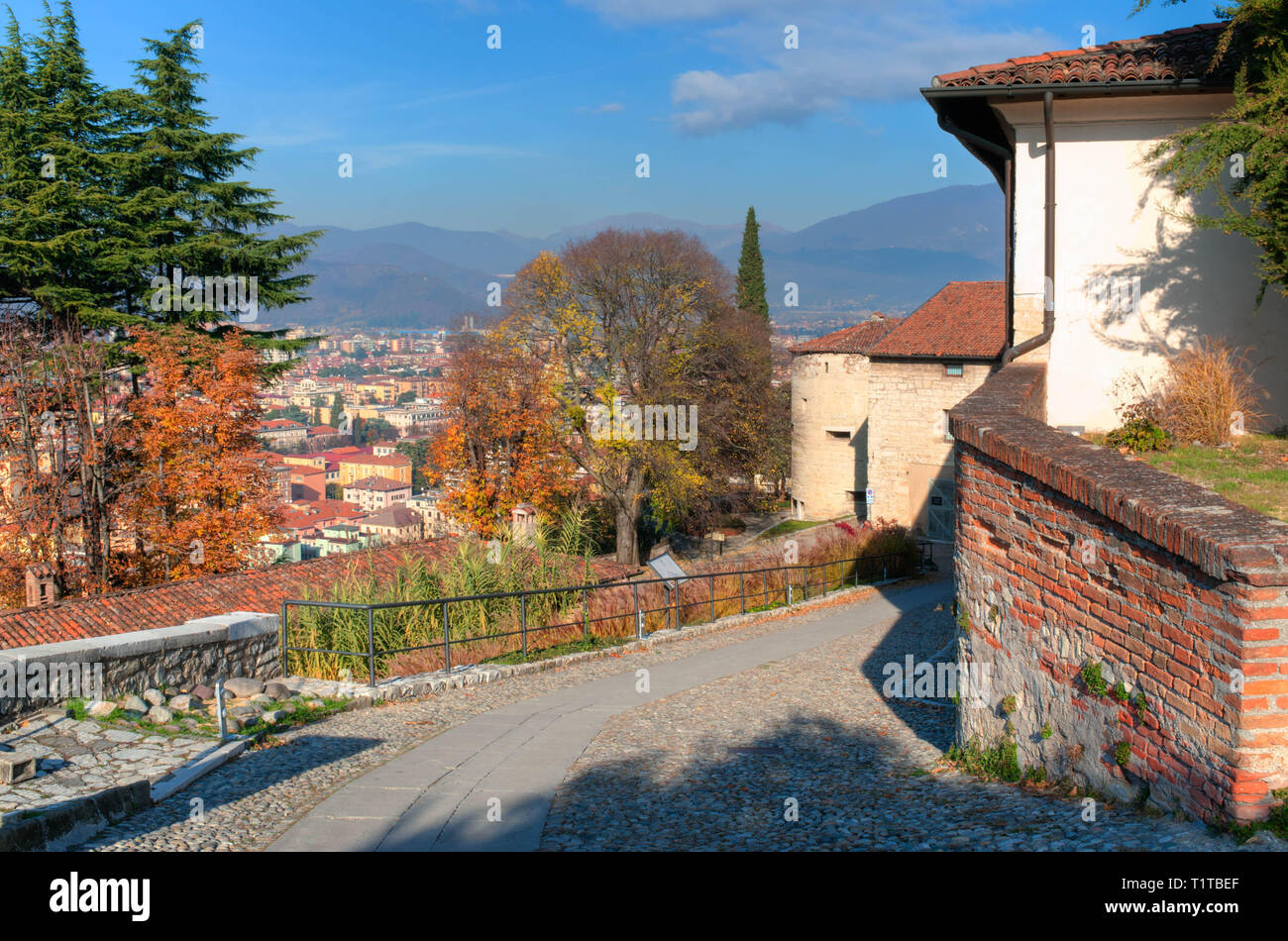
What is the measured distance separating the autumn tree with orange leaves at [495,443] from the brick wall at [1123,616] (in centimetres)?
2678

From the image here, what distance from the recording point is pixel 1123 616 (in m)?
4.52

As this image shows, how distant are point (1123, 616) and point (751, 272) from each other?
47945 millimetres

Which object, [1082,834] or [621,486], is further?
[621,486]

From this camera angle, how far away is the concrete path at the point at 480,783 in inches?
218

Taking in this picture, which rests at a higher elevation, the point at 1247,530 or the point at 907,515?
the point at 1247,530

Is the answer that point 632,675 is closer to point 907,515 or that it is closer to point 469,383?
point 907,515

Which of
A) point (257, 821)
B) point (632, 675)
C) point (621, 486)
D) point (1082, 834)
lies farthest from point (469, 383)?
point (1082, 834)

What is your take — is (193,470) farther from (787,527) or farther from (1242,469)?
(1242,469)

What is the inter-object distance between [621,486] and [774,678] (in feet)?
71.6

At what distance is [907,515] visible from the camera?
30.1 metres

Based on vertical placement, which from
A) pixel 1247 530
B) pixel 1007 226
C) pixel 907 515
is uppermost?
pixel 1007 226

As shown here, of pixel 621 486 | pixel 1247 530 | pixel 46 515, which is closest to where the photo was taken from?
pixel 1247 530

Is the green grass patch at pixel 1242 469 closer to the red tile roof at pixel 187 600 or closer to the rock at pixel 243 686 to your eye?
the rock at pixel 243 686
